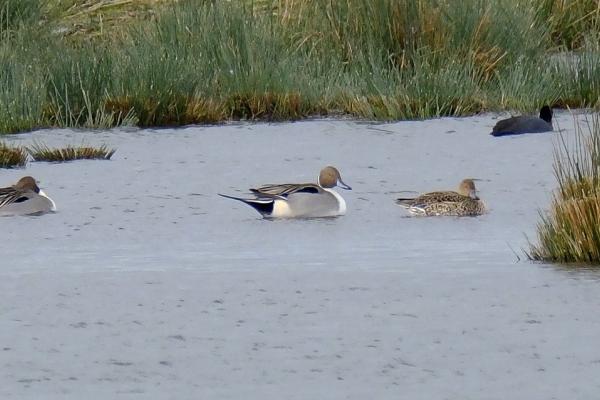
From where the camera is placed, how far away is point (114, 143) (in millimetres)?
15359

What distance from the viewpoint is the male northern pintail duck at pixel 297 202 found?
37.2 ft

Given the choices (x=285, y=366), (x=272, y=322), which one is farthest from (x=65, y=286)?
(x=285, y=366)

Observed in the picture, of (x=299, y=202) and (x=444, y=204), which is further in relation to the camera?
(x=299, y=202)

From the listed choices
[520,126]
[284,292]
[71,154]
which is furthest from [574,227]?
[71,154]

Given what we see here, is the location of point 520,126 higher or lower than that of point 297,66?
lower

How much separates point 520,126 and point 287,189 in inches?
172

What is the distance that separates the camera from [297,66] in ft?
56.9

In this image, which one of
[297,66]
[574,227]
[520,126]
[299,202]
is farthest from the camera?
[297,66]

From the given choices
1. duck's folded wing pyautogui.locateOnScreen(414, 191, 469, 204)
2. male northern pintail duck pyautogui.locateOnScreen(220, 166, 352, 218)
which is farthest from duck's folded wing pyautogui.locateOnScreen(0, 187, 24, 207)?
duck's folded wing pyautogui.locateOnScreen(414, 191, 469, 204)

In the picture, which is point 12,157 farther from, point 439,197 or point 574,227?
point 574,227

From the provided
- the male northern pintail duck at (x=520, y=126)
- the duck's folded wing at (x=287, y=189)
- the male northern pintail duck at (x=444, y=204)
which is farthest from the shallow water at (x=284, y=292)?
the male northern pintail duck at (x=520, y=126)

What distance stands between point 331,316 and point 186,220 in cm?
340

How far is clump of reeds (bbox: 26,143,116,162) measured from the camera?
14266 mm

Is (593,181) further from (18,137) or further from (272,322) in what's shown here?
(18,137)
